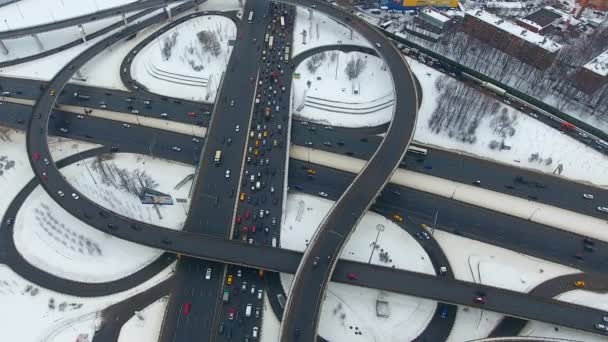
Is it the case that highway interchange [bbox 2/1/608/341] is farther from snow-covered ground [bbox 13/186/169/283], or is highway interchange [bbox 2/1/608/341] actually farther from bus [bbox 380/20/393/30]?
bus [bbox 380/20/393/30]

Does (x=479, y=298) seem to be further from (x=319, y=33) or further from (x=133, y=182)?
(x=319, y=33)

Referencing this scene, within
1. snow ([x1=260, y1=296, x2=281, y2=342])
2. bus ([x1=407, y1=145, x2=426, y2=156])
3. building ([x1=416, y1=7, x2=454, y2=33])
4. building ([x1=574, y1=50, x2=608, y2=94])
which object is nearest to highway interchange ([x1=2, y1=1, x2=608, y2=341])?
snow ([x1=260, y1=296, x2=281, y2=342])

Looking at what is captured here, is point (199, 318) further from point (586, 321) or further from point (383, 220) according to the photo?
point (586, 321)

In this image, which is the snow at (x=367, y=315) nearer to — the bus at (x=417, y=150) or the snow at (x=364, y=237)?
the snow at (x=364, y=237)

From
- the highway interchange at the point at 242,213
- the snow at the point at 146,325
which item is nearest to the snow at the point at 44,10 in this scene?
the highway interchange at the point at 242,213

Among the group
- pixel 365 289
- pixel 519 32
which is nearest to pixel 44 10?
pixel 365 289

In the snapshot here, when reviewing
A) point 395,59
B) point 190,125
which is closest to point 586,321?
point 395,59
